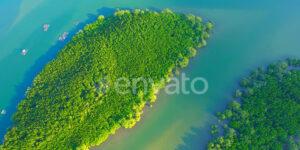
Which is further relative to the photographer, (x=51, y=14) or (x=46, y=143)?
(x=51, y=14)

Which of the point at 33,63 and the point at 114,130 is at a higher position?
the point at 33,63

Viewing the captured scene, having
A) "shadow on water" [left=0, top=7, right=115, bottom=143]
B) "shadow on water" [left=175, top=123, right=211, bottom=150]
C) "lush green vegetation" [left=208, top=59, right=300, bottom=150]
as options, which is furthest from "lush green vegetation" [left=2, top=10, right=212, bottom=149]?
"lush green vegetation" [left=208, top=59, right=300, bottom=150]

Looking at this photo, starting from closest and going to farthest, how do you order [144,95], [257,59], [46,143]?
[46,143] < [144,95] < [257,59]

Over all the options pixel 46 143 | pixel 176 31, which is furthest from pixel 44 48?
pixel 176 31

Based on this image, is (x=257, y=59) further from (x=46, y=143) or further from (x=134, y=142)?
(x=46, y=143)

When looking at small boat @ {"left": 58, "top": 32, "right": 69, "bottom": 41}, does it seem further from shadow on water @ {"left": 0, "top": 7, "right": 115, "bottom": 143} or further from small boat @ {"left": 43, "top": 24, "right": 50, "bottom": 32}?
small boat @ {"left": 43, "top": 24, "right": 50, "bottom": 32}
